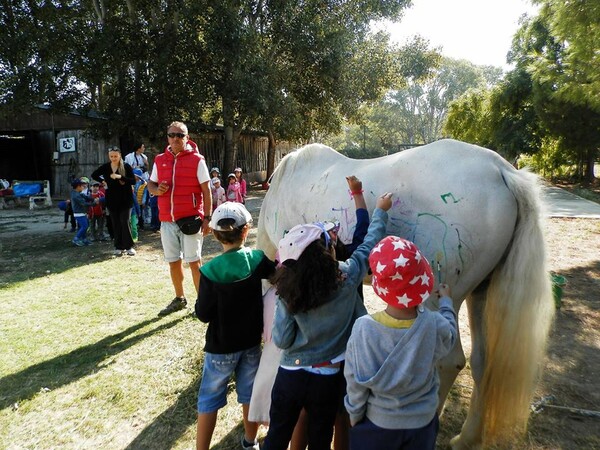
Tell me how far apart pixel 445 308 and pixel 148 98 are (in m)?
11.8

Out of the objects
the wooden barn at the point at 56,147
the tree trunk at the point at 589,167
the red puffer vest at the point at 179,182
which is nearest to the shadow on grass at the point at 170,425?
the red puffer vest at the point at 179,182

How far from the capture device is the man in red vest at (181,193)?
4020 millimetres

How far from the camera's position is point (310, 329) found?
175 centimetres

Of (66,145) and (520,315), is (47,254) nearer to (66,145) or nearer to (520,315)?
(520,315)

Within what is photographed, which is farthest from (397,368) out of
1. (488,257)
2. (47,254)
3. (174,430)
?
(47,254)

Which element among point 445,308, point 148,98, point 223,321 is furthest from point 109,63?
point 445,308

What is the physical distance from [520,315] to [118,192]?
19.7 feet

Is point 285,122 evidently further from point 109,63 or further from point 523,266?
point 523,266

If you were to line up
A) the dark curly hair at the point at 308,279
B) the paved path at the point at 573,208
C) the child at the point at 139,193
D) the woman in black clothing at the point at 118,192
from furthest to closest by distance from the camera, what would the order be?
the paved path at the point at 573,208 → the child at the point at 139,193 → the woman in black clothing at the point at 118,192 → the dark curly hair at the point at 308,279

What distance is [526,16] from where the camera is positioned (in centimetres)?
2466

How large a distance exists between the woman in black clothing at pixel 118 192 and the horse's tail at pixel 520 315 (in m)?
5.63

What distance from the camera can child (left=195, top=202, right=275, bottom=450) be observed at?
208 centimetres

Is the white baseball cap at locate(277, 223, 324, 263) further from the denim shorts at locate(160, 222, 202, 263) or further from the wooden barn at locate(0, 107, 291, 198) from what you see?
the wooden barn at locate(0, 107, 291, 198)

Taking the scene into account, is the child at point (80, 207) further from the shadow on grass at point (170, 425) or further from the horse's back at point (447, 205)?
the horse's back at point (447, 205)
